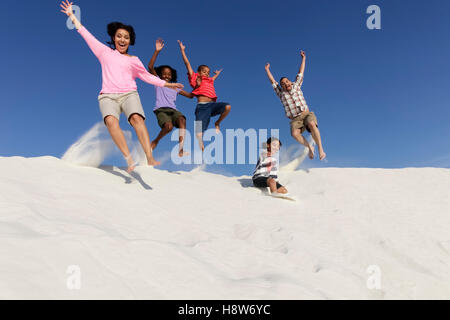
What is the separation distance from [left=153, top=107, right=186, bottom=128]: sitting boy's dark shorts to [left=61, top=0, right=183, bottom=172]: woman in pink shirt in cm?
108

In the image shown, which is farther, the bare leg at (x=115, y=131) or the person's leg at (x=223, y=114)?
the person's leg at (x=223, y=114)

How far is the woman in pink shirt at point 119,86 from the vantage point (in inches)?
134

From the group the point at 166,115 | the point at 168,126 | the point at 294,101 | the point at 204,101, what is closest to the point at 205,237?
the point at 168,126

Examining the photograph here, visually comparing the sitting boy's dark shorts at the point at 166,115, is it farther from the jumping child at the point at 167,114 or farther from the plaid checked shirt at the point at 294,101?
the plaid checked shirt at the point at 294,101

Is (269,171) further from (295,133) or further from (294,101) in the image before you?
(294,101)

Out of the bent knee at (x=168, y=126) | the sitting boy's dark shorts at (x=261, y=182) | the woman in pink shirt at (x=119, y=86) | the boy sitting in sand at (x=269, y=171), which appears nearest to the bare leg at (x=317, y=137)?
the boy sitting in sand at (x=269, y=171)

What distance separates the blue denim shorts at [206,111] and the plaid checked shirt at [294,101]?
1.32 meters

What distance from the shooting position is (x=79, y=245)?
1.85 meters

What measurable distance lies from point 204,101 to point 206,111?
21cm

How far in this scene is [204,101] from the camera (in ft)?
16.4

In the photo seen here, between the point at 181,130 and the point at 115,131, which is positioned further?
the point at 181,130

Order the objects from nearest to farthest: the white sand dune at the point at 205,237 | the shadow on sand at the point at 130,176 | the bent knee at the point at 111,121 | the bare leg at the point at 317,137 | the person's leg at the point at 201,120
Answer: the white sand dune at the point at 205,237 < the bent knee at the point at 111,121 < the shadow on sand at the point at 130,176 < the person's leg at the point at 201,120 < the bare leg at the point at 317,137

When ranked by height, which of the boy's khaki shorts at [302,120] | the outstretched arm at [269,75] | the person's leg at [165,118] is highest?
the outstretched arm at [269,75]
